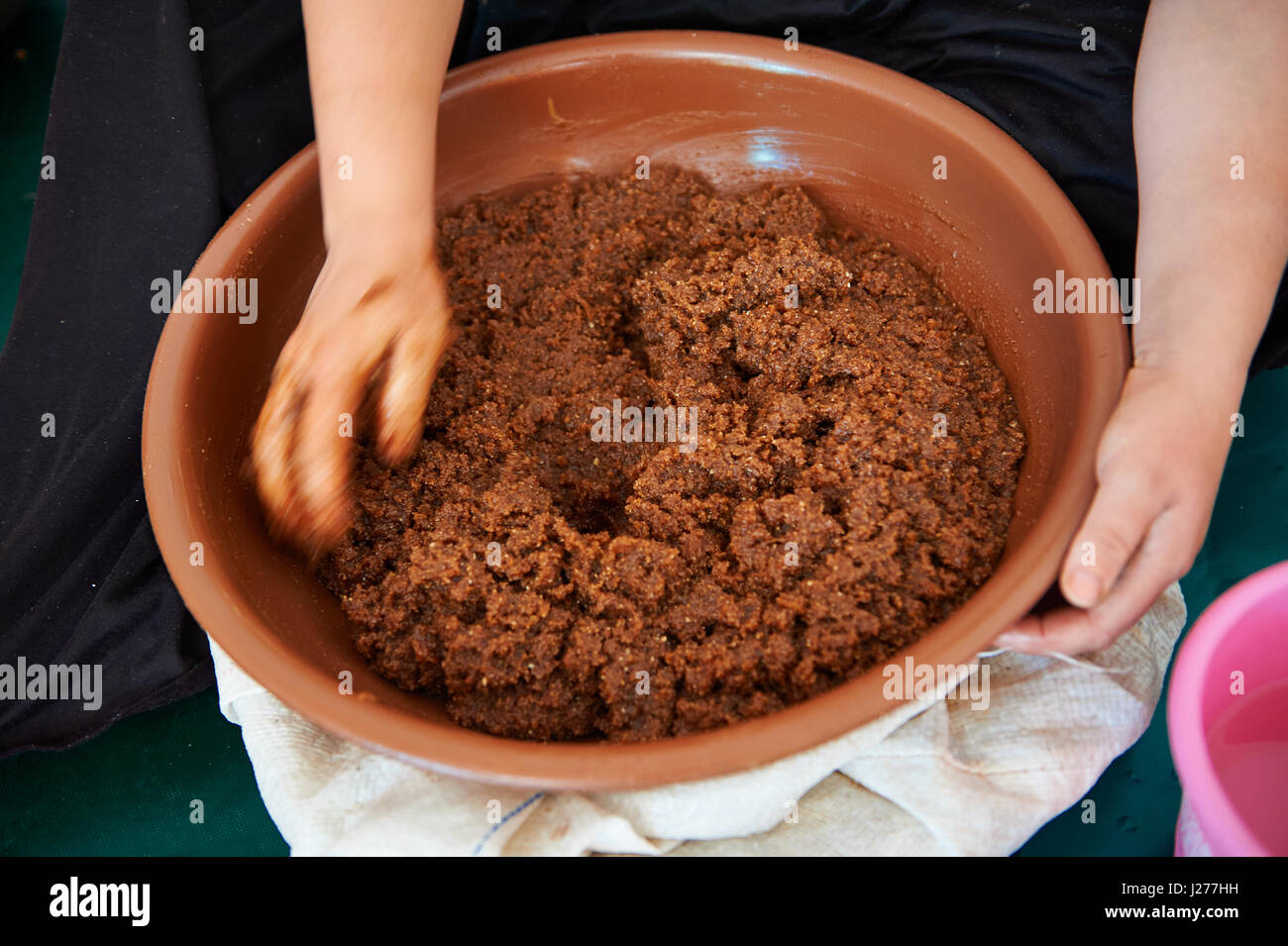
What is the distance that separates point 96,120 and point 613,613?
0.80 meters

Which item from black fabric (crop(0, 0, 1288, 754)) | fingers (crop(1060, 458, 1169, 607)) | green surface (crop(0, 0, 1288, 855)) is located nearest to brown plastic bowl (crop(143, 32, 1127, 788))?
fingers (crop(1060, 458, 1169, 607))

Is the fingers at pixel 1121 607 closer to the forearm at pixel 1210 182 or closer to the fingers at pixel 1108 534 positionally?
the fingers at pixel 1108 534

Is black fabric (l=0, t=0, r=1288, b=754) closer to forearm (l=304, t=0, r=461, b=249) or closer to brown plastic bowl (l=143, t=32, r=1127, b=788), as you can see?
brown plastic bowl (l=143, t=32, r=1127, b=788)

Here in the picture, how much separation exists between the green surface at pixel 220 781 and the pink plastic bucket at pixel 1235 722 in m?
0.12

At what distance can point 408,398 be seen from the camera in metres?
0.84

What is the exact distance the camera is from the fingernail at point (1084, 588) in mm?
707

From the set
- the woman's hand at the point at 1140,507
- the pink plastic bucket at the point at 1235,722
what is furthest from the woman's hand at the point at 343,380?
the pink plastic bucket at the point at 1235,722

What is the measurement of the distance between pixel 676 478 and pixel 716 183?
41cm

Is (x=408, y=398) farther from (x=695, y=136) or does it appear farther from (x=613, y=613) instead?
(x=695, y=136)

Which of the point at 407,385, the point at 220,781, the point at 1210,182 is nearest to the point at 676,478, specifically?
the point at 407,385

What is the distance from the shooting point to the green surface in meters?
1.00

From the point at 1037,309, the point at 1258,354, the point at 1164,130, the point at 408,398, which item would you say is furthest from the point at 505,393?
the point at 1258,354

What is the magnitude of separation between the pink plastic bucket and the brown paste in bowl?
17cm

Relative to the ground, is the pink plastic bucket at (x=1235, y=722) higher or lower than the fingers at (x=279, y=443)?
lower
